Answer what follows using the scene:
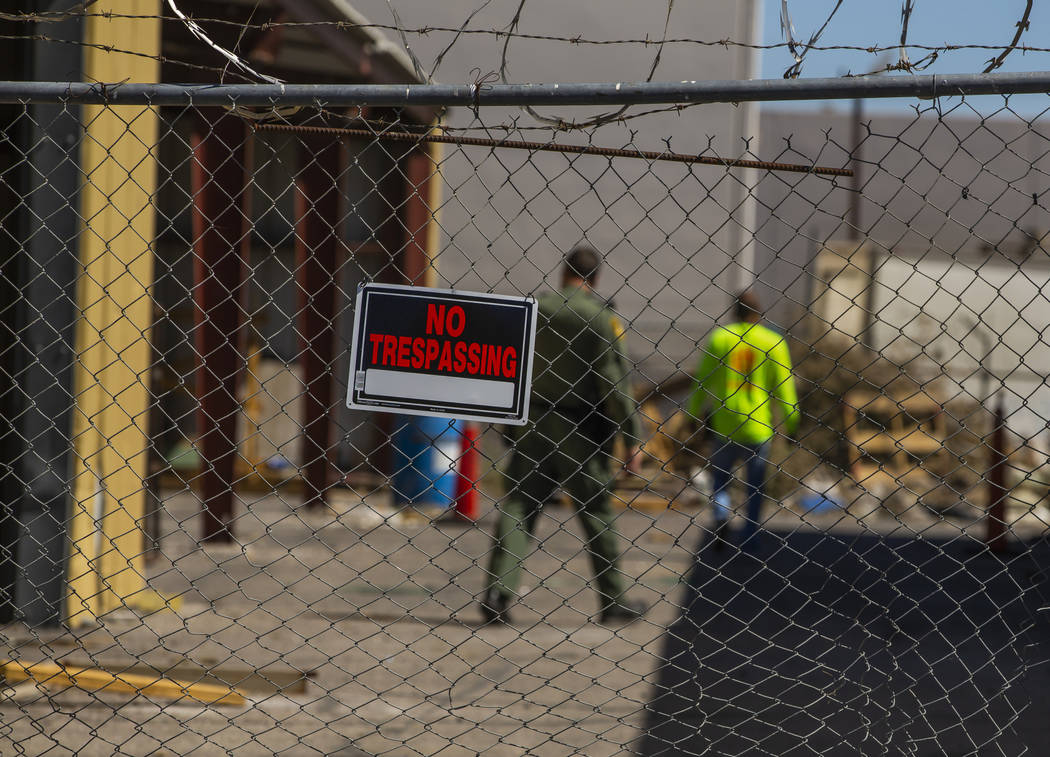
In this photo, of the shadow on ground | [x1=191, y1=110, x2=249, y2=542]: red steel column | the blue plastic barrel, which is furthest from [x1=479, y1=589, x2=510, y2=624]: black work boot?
the blue plastic barrel

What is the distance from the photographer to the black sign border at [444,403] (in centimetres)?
299

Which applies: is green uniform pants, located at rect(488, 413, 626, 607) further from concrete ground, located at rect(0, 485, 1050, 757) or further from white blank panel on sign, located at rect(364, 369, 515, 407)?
white blank panel on sign, located at rect(364, 369, 515, 407)

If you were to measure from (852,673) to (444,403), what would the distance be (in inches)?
117

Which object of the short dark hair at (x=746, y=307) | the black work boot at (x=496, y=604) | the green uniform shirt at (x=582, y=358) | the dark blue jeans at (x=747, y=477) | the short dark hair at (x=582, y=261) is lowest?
the black work boot at (x=496, y=604)

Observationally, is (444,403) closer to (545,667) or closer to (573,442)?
(545,667)

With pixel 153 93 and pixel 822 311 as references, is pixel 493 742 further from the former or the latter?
pixel 822 311

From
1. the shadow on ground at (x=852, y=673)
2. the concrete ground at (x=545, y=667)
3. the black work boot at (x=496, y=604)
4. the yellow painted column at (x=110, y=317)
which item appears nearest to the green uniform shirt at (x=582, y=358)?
the concrete ground at (x=545, y=667)

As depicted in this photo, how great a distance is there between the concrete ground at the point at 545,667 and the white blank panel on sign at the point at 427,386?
0.66 meters

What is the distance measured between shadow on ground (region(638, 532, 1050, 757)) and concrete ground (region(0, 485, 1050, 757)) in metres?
0.02

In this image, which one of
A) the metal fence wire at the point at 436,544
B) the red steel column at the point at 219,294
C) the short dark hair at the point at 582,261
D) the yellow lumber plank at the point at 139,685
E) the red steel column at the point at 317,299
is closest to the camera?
the metal fence wire at the point at 436,544

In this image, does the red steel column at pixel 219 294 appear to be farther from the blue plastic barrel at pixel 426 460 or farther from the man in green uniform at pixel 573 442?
the man in green uniform at pixel 573 442

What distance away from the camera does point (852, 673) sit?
16.4ft

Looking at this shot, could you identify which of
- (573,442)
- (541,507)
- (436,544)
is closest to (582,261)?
(573,442)

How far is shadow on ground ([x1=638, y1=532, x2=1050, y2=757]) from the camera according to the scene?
394 cm
